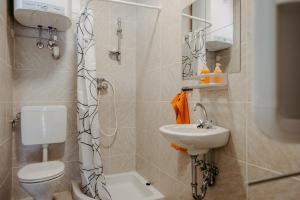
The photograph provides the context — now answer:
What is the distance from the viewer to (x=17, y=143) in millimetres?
2170

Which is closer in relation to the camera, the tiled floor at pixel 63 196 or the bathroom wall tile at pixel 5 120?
the bathroom wall tile at pixel 5 120

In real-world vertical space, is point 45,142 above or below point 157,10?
below

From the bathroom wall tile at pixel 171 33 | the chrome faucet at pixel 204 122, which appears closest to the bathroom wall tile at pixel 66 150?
the bathroom wall tile at pixel 171 33

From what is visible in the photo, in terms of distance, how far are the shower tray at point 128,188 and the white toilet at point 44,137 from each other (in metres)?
0.33

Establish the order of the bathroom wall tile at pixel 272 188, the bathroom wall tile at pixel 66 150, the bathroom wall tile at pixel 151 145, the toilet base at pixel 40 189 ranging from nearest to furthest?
the bathroom wall tile at pixel 272 188, the toilet base at pixel 40 189, the bathroom wall tile at pixel 151 145, the bathroom wall tile at pixel 66 150

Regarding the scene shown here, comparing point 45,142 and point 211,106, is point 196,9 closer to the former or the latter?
point 211,106

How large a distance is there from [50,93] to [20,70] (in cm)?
37

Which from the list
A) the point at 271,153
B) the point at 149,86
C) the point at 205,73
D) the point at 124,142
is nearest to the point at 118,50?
the point at 149,86

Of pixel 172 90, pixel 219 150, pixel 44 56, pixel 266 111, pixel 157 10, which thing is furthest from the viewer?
pixel 44 56

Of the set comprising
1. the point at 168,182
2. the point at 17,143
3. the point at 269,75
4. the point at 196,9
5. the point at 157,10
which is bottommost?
the point at 168,182

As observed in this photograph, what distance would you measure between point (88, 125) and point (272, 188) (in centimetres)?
152

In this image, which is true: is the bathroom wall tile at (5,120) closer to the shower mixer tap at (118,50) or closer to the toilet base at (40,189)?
the toilet base at (40,189)

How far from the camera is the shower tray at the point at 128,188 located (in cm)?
198

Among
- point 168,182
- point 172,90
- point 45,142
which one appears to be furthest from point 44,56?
point 168,182
